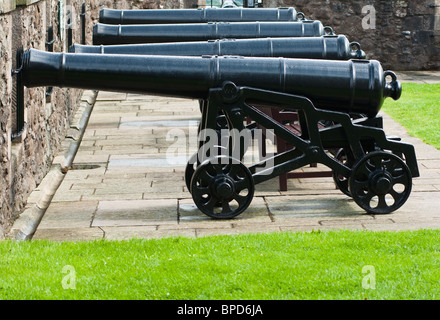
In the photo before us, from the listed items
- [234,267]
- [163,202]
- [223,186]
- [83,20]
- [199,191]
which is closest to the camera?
[234,267]

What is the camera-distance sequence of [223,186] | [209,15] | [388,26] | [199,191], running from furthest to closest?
[388,26] → [209,15] → [199,191] → [223,186]

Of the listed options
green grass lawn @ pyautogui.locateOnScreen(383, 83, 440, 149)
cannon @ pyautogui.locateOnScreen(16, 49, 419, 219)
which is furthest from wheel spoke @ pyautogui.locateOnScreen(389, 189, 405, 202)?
green grass lawn @ pyautogui.locateOnScreen(383, 83, 440, 149)

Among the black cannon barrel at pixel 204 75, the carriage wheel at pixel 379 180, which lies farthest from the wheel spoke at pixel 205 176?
the carriage wheel at pixel 379 180

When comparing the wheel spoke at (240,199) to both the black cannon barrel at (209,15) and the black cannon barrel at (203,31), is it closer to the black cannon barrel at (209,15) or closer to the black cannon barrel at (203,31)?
the black cannon barrel at (203,31)

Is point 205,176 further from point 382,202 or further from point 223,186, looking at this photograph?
point 382,202

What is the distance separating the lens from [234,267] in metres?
6.50

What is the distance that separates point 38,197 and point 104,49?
1.82m

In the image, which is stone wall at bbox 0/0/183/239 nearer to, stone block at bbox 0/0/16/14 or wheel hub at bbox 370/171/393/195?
stone block at bbox 0/0/16/14

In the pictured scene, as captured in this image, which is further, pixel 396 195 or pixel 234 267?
pixel 396 195

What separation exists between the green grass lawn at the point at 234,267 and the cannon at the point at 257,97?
0.89m

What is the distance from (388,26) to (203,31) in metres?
9.87

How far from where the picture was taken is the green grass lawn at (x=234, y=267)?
5.97 m

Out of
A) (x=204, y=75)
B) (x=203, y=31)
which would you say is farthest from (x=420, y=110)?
(x=204, y=75)

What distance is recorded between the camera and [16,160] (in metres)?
8.31
